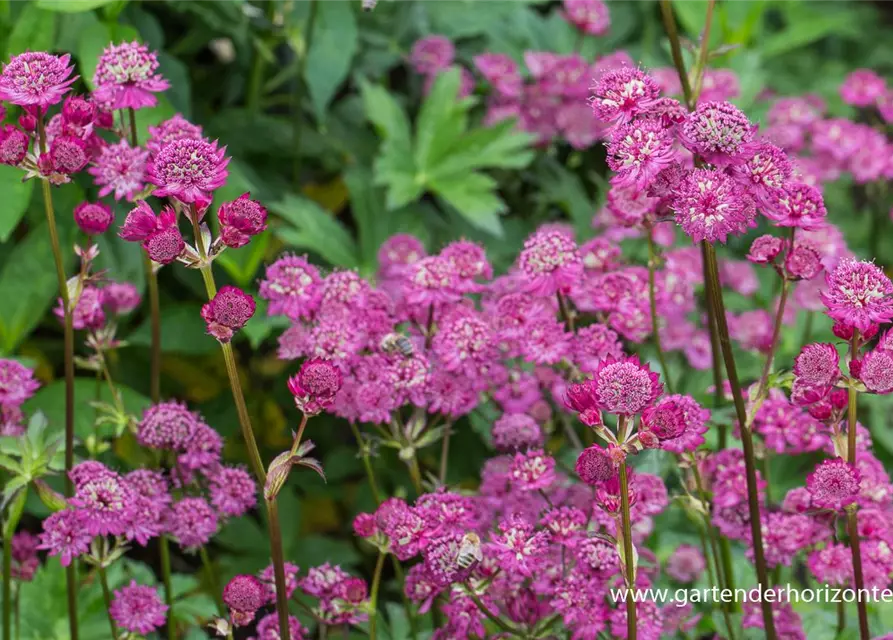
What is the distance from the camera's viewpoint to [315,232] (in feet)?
7.09

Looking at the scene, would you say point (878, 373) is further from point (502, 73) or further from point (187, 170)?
point (502, 73)

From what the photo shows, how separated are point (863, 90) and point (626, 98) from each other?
1.69 m

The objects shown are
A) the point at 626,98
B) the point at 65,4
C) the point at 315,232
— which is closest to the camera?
the point at 626,98

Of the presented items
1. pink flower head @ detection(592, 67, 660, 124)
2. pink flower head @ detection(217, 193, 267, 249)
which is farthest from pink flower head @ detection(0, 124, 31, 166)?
pink flower head @ detection(592, 67, 660, 124)

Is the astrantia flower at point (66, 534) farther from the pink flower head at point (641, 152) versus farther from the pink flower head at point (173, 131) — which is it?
the pink flower head at point (641, 152)

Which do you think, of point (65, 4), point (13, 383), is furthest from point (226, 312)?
point (65, 4)

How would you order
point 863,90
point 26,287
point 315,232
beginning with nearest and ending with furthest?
point 26,287 < point 315,232 < point 863,90

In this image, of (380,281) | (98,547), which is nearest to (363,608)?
(98,547)

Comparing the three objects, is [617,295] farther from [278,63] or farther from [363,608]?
[278,63]

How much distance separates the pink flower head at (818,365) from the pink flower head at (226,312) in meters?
0.58

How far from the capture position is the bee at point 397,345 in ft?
4.50

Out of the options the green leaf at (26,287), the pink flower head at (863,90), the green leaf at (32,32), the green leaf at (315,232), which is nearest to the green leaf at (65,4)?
the green leaf at (32,32)

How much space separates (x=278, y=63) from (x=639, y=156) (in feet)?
4.78

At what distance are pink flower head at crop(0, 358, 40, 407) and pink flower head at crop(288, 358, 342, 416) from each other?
53cm
